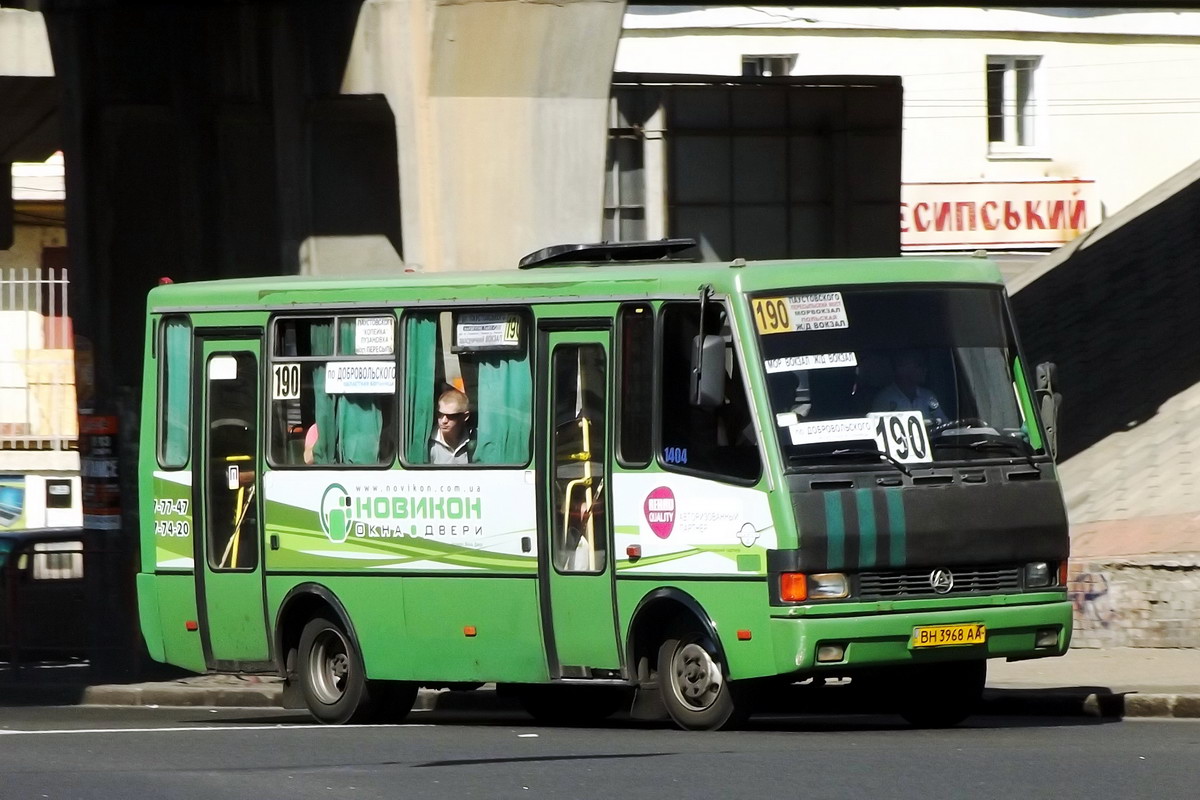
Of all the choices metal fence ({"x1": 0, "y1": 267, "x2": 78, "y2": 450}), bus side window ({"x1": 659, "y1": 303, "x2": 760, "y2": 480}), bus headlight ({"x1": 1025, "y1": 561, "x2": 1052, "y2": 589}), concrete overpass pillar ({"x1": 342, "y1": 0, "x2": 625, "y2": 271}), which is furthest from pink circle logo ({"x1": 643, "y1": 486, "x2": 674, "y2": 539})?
metal fence ({"x1": 0, "y1": 267, "x2": 78, "y2": 450})

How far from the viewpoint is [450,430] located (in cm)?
1321

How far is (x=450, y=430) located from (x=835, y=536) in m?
2.65

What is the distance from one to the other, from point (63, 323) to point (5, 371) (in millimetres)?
995

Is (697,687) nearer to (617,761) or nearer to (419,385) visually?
(617,761)

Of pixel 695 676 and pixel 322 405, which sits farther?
pixel 322 405

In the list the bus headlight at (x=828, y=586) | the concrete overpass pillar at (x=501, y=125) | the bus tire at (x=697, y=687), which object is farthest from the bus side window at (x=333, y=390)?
the bus headlight at (x=828, y=586)

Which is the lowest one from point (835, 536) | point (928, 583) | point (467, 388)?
point (928, 583)

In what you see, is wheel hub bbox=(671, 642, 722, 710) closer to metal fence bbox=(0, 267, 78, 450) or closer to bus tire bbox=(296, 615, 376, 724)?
bus tire bbox=(296, 615, 376, 724)

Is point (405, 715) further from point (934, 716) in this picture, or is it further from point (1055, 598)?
point (1055, 598)

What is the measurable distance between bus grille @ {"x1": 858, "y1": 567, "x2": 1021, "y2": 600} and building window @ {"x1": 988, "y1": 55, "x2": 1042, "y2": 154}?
113 ft

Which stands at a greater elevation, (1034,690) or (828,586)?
(828,586)

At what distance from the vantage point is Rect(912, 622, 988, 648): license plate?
11.7 meters

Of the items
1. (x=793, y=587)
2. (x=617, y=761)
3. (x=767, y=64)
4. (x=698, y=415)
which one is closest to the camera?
(x=617, y=761)

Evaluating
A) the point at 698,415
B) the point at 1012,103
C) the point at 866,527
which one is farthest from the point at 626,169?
the point at 1012,103
